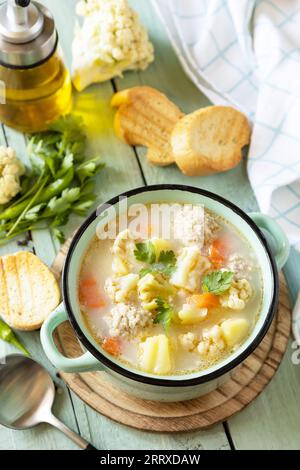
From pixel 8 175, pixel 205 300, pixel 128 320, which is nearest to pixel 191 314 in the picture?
pixel 205 300

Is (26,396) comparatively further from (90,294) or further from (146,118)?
(146,118)

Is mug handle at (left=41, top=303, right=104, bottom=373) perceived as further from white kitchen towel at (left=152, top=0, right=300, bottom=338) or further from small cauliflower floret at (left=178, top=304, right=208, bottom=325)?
white kitchen towel at (left=152, top=0, right=300, bottom=338)

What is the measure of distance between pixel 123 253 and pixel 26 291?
0.36 m

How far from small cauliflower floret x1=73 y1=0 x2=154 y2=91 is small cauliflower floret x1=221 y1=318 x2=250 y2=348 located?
42.3 inches

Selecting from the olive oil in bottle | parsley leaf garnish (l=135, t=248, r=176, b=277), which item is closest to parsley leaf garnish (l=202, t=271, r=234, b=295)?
parsley leaf garnish (l=135, t=248, r=176, b=277)

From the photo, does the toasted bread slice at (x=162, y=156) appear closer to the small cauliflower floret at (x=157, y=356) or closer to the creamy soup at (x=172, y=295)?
A: the creamy soup at (x=172, y=295)

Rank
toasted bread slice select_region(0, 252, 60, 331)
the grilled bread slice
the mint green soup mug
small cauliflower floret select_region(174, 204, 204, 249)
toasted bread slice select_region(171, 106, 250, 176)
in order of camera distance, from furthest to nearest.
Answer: the grilled bread slice, toasted bread slice select_region(171, 106, 250, 176), toasted bread slice select_region(0, 252, 60, 331), small cauliflower floret select_region(174, 204, 204, 249), the mint green soup mug

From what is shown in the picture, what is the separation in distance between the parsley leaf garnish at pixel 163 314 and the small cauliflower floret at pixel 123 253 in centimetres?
14

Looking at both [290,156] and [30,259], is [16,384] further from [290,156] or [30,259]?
[290,156]

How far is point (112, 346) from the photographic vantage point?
184 centimetres

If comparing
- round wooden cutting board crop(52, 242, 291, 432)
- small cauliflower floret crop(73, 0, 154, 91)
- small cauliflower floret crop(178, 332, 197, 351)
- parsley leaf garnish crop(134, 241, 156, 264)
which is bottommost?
round wooden cutting board crop(52, 242, 291, 432)

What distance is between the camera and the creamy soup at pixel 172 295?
1820 mm

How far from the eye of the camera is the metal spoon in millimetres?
1940

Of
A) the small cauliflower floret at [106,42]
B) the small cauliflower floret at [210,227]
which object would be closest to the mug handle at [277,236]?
the small cauliflower floret at [210,227]
